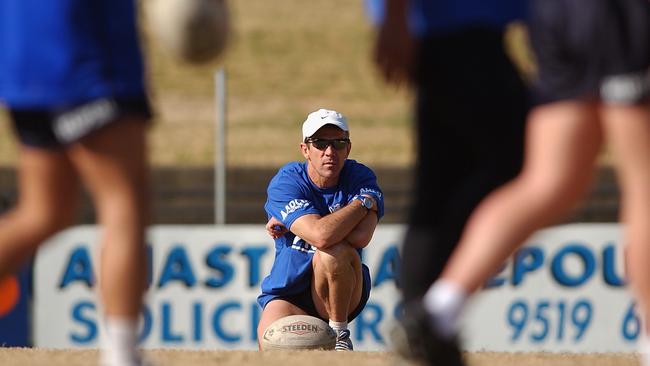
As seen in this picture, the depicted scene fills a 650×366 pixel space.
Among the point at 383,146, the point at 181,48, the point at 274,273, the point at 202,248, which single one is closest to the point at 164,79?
the point at 383,146

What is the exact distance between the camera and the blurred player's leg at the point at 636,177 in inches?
152

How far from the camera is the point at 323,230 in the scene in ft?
25.1

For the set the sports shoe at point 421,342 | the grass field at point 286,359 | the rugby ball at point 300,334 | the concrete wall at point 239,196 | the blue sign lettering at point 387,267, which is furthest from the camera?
the concrete wall at point 239,196

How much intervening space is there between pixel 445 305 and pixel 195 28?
1218mm

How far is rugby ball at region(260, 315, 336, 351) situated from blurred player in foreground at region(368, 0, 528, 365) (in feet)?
10.8

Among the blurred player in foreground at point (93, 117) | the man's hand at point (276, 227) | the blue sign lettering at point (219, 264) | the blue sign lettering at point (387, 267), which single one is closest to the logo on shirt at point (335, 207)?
the man's hand at point (276, 227)

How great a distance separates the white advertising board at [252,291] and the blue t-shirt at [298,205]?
234 centimetres

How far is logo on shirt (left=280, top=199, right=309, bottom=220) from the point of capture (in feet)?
25.7

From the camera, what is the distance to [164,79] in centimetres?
3119

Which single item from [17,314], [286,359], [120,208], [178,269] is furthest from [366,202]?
[120,208]

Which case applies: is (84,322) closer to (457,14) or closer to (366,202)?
(366,202)

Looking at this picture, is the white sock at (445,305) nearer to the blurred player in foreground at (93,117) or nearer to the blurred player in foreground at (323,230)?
the blurred player in foreground at (93,117)

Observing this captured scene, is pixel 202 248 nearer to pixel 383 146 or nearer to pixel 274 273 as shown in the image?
pixel 274 273

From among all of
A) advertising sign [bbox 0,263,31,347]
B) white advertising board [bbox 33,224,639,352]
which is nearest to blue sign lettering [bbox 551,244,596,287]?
white advertising board [bbox 33,224,639,352]
